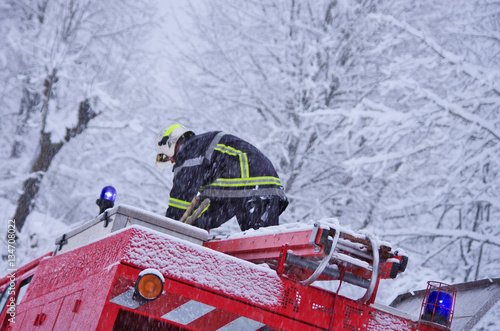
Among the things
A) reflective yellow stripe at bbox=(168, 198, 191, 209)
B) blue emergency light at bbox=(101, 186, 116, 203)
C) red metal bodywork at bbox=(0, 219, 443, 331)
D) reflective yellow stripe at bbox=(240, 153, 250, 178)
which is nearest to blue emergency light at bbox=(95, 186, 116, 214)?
blue emergency light at bbox=(101, 186, 116, 203)

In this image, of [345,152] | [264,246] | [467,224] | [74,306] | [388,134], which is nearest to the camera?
[74,306]

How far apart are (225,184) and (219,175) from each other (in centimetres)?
9

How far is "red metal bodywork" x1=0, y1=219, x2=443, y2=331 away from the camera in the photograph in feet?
6.56

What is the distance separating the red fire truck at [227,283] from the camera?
2008mm

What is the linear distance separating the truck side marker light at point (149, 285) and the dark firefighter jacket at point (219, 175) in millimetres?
1859

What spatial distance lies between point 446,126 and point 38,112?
8188 millimetres

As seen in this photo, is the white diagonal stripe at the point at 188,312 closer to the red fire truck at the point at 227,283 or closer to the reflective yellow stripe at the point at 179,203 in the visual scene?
the red fire truck at the point at 227,283

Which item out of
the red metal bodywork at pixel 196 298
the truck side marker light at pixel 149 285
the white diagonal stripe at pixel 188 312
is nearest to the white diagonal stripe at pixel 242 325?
the red metal bodywork at pixel 196 298

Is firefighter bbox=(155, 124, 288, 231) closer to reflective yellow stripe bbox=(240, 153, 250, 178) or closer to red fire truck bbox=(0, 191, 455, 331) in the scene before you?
reflective yellow stripe bbox=(240, 153, 250, 178)

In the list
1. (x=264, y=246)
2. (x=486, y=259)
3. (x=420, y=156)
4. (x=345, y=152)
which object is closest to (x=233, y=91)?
(x=345, y=152)

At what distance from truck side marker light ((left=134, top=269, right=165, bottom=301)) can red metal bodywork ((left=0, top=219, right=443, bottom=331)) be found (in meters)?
0.06

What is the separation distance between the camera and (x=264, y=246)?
95.8 inches

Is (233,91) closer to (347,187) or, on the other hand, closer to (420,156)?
(347,187)

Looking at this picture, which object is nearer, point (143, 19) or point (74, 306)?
point (74, 306)
